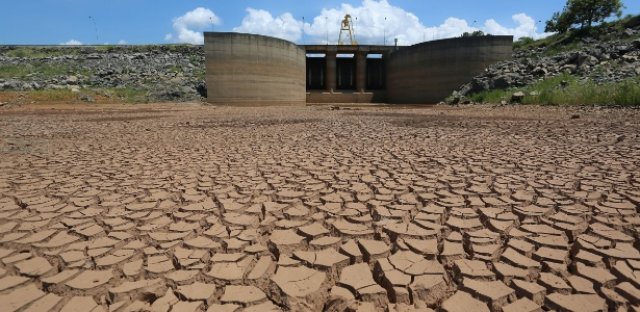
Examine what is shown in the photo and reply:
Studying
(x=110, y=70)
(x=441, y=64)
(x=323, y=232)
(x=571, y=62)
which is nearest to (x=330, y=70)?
(x=441, y=64)

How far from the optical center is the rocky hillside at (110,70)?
20.5 metres

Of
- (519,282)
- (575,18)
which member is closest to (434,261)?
(519,282)

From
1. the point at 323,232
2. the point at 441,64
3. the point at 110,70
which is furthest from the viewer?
the point at 110,70

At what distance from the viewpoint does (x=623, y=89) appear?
11.1 metres

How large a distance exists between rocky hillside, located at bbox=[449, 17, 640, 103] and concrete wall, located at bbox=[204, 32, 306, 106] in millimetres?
10776

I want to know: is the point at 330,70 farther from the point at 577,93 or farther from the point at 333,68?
the point at 577,93

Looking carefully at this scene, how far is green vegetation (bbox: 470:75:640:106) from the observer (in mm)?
10745

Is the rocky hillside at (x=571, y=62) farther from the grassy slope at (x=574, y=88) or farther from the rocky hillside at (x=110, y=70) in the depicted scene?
the rocky hillside at (x=110, y=70)

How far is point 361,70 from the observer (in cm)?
2766

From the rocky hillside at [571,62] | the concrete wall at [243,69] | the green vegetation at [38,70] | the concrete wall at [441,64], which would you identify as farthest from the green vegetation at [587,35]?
the green vegetation at [38,70]

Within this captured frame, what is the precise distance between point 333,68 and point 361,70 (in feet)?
7.23

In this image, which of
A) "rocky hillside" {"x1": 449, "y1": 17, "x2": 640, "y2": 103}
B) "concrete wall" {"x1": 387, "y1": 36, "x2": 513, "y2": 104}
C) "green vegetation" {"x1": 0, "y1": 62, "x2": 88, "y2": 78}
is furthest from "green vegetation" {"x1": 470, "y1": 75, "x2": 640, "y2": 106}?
"green vegetation" {"x1": 0, "y1": 62, "x2": 88, "y2": 78}

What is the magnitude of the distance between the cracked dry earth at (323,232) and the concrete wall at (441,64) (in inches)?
740

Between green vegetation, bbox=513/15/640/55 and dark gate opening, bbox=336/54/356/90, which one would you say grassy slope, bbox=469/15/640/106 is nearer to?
green vegetation, bbox=513/15/640/55
